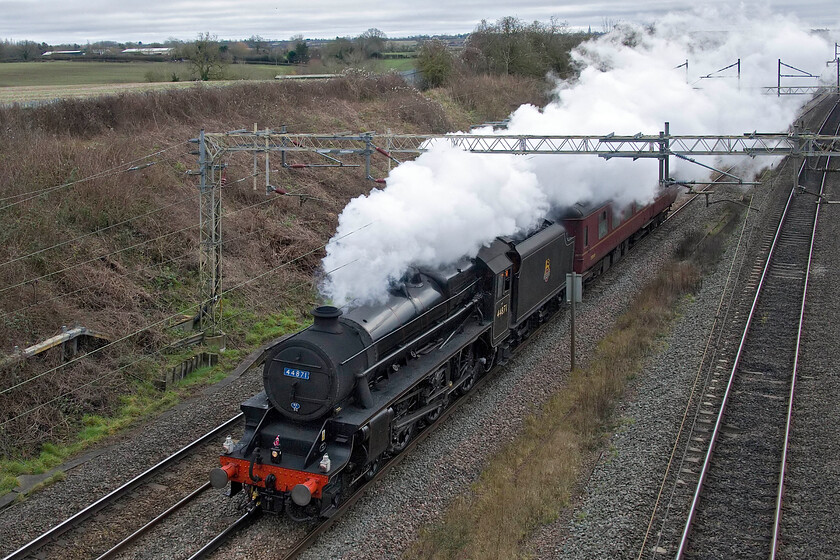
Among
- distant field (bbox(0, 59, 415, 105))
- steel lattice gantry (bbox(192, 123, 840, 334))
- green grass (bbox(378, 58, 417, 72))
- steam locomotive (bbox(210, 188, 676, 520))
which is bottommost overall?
steam locomotive (bbox(210, 188, 676, 520))

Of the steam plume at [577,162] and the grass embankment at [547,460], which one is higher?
the steam plume at [577,162]

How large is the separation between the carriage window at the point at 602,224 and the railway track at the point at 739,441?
3.82 meters

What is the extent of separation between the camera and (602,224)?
72.9 ft

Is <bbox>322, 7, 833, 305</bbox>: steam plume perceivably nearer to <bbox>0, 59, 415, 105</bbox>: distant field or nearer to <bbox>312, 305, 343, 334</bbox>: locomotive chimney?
<bbox>312, 305, 343, 334</bbox>: locomotive chimney

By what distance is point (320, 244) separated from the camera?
25766mm

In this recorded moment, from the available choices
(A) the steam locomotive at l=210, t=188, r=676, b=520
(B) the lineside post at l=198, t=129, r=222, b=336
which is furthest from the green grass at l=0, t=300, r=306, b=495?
(A) the steam locomotive at l=210, t=188, r=676, b=520

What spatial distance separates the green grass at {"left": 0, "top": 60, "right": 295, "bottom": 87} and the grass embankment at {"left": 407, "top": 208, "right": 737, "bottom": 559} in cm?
3294

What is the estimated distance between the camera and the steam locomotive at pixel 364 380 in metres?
10.8

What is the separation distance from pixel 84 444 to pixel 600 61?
3070 cm

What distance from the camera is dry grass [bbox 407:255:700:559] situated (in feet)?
34.2

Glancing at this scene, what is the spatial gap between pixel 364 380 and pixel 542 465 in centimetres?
343

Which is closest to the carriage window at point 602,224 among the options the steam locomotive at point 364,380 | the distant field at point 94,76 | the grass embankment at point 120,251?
the steam locomotive at point 364,380

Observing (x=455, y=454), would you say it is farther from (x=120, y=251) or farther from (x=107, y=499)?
(x=120, y=251)

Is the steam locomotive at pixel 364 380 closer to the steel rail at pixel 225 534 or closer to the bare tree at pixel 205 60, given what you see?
the steel rail at pixel 225 534
